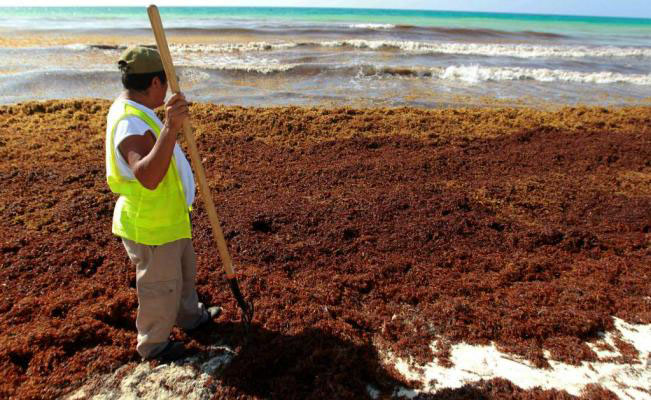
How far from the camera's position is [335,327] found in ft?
9.36

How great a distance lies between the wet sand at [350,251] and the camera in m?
Result: 2.61

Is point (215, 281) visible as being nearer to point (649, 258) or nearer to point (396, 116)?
point (649, 258)

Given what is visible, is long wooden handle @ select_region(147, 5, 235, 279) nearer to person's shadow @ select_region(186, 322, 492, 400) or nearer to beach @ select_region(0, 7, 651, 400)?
person's shadow @ select_region(186, 322, 492, 400)

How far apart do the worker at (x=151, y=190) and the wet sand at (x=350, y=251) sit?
45 centimetres

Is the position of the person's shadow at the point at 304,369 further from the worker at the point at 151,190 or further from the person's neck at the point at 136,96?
the person's neck at the point at 136,96

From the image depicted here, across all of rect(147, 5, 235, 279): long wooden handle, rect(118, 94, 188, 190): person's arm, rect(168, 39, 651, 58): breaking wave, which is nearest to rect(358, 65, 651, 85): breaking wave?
rect(168, 39, 651, 58): breaking wave

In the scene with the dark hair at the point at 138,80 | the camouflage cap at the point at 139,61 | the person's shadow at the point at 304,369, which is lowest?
the person's shadow at the point at 304,369

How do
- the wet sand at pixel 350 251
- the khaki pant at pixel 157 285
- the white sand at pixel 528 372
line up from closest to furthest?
1. the khaki pant at pixel 157 285
2. the white sand at pixel 528 372
3. the wet sand at pixel 350 251

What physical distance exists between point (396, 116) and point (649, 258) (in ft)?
15.8

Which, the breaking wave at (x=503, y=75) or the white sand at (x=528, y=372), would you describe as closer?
the white sand at (x=528, y=372)

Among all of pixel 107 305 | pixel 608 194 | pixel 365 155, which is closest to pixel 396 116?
pixel 365 155

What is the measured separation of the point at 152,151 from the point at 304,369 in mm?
1547

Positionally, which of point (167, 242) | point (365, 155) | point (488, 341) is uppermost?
point (167, 242)

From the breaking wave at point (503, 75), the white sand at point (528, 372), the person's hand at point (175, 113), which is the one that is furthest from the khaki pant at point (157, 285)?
the breaking wave at point (503, 75)
